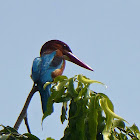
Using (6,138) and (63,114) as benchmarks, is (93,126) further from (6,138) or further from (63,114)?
(6,138)

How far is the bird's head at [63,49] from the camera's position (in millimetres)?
5043

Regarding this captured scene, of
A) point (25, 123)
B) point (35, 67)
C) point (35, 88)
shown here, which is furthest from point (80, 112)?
point (35, 67)

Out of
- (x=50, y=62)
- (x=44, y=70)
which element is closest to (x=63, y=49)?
(x=50, y=62)

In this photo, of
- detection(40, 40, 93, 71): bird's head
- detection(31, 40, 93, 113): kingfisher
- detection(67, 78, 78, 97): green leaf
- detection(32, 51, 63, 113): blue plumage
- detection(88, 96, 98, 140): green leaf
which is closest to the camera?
detection(88, 96, 98, 140): green leaf

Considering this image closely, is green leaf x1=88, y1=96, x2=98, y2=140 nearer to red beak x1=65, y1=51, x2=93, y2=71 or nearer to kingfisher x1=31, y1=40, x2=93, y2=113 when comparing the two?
kingfisher x1=31, y1=40, x2=93, y2=113

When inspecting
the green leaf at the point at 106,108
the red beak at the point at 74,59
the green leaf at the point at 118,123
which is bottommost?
the green leaf at the point at 118,123

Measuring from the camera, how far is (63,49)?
511cm

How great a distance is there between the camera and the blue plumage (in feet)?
14.5

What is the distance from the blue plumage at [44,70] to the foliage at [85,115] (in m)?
1.33

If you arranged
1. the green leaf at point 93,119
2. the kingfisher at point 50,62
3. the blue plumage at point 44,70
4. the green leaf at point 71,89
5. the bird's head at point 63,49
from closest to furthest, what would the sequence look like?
the green leaf at point 93,119
the green leaf at point 71,89
the blue plumage at point 44,70
the kingfisher at point 50,62
the bird's head at point 63,49

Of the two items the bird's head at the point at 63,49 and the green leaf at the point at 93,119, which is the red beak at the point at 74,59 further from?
the green leaf at the point at 93,119

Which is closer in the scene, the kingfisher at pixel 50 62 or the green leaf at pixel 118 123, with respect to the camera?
the green leaf at pixel 118 123

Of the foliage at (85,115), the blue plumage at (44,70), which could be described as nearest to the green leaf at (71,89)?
the foliage at (85,115)

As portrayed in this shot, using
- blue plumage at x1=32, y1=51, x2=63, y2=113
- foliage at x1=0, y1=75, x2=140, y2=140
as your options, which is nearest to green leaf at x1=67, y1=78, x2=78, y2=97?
foliage at x1=0, y1=75, x2=140, y2=140
